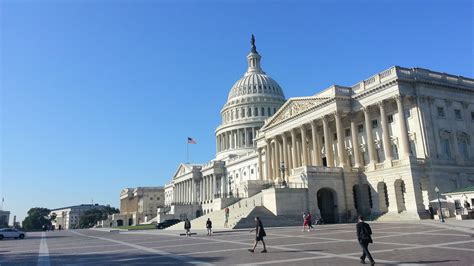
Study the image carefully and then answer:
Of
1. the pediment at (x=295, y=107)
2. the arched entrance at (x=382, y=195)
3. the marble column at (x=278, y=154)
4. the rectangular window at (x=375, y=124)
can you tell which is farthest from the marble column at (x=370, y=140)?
the marble column at (x=278, y=154)

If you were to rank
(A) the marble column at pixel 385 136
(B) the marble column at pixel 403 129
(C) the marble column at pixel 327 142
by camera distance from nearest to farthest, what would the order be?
1. (B) the marble column at pixel 403 129
2. (A) the marble column at pixel 385 136
3. (C) the marble column at pixel 327 142

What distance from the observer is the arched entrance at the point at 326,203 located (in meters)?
58.9

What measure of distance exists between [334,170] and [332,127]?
10329 millimetres

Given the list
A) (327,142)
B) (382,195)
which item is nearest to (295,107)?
(327,142)

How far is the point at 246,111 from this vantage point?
13538 centimetres

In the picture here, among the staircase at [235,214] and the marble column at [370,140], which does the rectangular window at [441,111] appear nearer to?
the marble column at [370,140]

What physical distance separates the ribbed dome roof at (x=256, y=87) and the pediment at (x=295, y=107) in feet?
205

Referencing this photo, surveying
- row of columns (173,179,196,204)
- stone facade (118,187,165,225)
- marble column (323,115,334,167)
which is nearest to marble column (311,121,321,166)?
marble column (323,115,334,167)

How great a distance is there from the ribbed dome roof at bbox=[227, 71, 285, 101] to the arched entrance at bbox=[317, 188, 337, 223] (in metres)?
80.4

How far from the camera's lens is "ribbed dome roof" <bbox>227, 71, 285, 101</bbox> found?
139375mm

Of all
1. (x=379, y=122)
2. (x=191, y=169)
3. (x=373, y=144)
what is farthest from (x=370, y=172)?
(x=191, y=169)

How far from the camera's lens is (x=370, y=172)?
184ft

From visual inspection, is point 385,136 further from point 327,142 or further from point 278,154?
point 278,154

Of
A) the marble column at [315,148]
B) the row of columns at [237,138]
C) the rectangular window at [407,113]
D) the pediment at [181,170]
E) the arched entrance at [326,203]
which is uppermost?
the row of columns at [237,138]
